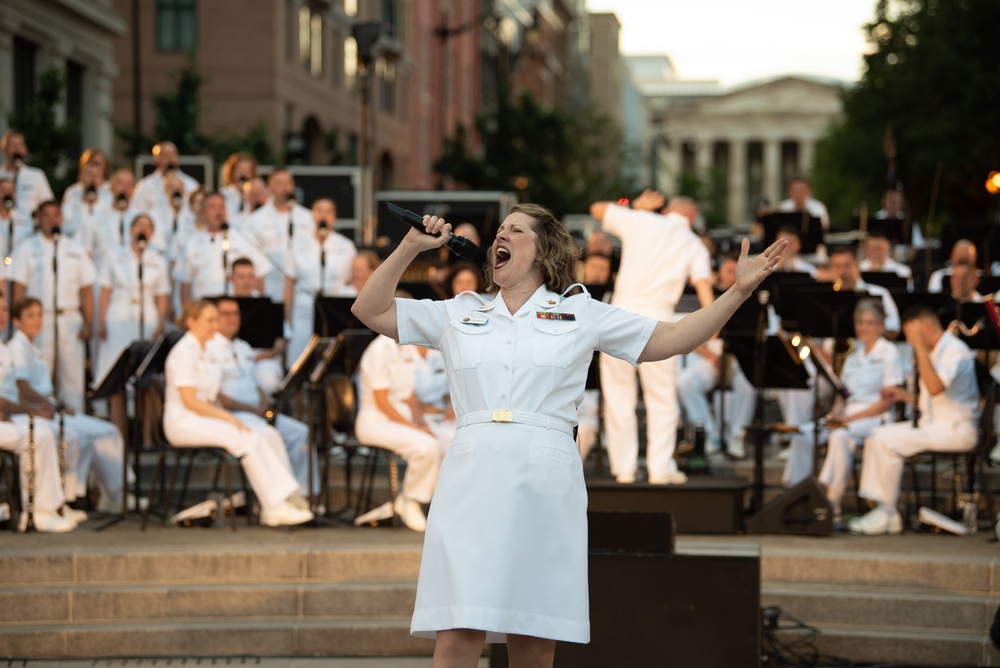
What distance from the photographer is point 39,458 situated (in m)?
9.98

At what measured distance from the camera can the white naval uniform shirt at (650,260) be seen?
10297 millimetres

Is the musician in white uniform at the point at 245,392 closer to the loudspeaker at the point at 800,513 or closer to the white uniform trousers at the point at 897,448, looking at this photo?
the loudspeaker at the point at 800,513

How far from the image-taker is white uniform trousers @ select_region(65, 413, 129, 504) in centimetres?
1062

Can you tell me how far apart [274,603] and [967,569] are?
13.5 ft

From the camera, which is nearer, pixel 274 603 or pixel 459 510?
pixel 459 510

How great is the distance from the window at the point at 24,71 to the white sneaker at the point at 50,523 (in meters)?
17.1

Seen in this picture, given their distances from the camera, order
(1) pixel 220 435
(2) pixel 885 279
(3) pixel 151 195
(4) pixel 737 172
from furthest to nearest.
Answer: (4) pixel 737 172 < (3) pixel 151 195 < (2) pixel 885 279 < (1) pixel 220 435

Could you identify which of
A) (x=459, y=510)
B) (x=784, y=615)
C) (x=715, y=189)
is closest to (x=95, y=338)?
(x=784, y=615)

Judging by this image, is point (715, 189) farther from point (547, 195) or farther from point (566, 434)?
point (566, 434)

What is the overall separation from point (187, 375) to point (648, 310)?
311 cm

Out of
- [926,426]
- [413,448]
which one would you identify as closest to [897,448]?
[926,426]

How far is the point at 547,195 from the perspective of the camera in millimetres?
36375

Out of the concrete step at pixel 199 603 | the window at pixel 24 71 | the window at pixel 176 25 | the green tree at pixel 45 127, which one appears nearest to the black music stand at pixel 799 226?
the concrete step at pixel 199 603

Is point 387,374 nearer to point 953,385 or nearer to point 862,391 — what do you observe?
point 862,391
